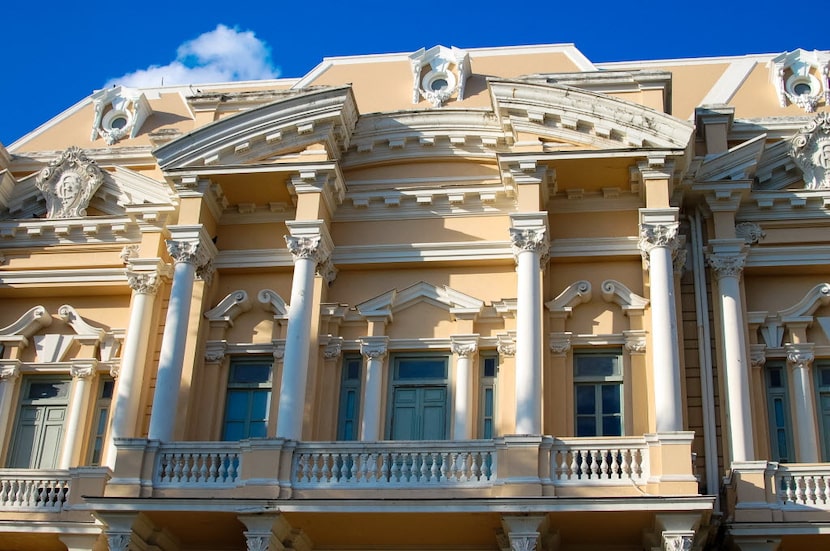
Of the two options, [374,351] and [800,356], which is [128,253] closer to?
[374,351]

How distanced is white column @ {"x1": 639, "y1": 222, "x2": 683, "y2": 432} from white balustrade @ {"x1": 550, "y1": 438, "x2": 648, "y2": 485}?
52 centimetres

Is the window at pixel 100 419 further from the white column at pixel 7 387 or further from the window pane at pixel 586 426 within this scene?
the window pane at pixel 586 426

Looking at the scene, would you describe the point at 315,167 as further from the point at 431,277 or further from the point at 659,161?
the point at 659,161

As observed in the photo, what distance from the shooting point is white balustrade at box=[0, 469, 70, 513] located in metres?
20.4

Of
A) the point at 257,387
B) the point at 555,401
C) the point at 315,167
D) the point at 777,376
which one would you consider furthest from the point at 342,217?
the point at 777,376

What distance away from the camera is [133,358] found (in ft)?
70.7

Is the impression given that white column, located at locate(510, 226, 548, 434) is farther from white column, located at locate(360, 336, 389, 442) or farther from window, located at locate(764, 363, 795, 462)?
window, located at locate(764, 363, 795, 462)

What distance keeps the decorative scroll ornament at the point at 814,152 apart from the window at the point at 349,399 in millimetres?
7689

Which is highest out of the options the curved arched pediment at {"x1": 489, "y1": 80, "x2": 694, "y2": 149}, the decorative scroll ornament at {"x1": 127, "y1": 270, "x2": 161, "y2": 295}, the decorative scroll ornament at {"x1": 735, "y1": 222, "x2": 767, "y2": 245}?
the curved arched pediment at {"x1": 489, "y1": 80, "x2": 694, "y2": 149}

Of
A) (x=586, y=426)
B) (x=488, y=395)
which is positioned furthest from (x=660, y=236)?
(x=488, y=395)

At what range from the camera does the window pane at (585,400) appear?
68.1 ft

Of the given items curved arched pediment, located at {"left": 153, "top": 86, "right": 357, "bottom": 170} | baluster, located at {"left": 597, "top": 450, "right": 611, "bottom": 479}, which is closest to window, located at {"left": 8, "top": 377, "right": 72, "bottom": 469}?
curved arched pediment, located at {"left": 153, "top": 86, "right": 357, "bottom": 170}

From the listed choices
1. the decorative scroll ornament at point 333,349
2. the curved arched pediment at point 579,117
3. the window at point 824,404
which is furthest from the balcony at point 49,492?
the window at point 824,404

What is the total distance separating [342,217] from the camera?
22625 millimetres
